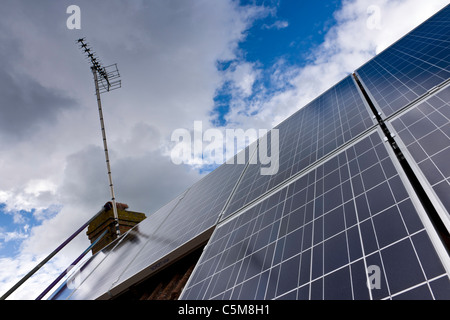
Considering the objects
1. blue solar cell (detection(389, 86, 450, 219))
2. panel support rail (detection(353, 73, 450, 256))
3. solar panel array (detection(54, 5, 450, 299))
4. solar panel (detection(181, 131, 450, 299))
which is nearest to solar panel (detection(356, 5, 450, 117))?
solar panel array (detection(54, 5, 450, 299))

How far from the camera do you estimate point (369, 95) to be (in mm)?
10625

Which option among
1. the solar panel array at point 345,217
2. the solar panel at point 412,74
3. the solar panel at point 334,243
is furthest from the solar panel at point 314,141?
Result: the solar panel at point 334,243

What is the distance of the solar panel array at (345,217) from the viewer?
141 inches

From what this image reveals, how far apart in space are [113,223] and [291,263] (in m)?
19.6

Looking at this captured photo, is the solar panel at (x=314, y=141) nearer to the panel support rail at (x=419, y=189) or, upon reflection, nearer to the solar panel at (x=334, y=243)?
the panel support rail at (x=419, y=189)

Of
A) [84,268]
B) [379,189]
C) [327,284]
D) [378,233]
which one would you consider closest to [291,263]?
[327,284]

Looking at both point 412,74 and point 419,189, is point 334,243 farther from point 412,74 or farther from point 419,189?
point 412,74

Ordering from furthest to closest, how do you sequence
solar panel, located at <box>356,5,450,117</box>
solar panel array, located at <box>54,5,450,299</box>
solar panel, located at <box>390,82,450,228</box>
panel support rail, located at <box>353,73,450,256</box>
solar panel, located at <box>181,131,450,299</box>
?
solar panel, located at <box>356,5,450,117</box> → solar panel, located at <box>390,82,450,228</box> → panel support rail, located at <box>353,73,450,256</box> → solar panel array, located at <box>54,5,450,299</box> → solar panel, located at <box>181,131,450,299</box>

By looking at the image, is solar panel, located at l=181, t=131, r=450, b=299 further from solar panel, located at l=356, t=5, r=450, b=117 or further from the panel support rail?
solar panel, located at l=356, t=5, r=450, b=117

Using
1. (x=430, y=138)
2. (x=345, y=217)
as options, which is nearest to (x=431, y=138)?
(x=430, y=138)

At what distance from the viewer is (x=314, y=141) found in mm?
10141

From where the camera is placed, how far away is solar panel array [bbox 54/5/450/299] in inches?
141

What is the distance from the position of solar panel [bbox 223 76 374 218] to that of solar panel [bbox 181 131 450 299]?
1086 millimetres
